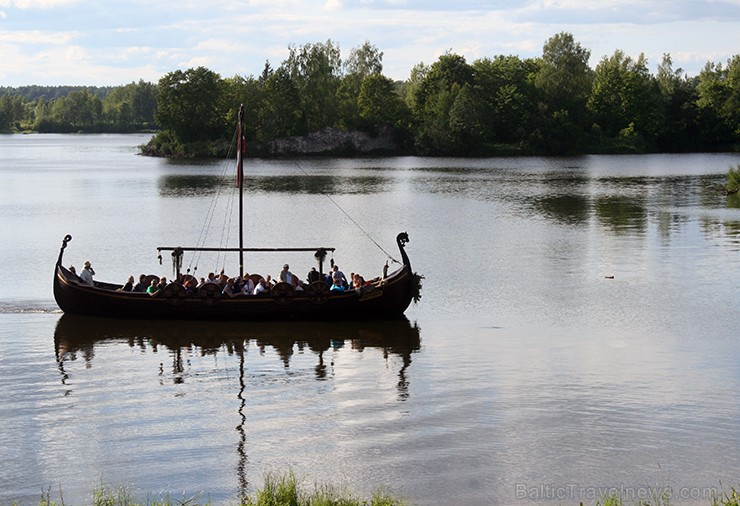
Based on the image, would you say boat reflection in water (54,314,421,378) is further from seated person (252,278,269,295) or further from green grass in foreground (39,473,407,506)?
green grass in foreground (39,473,407,506)

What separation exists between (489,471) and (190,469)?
590 cm

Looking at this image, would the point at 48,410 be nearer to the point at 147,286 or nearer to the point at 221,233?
the point at 147,286

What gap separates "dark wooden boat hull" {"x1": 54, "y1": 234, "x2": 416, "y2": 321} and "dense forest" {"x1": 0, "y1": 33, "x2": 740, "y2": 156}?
322 feet

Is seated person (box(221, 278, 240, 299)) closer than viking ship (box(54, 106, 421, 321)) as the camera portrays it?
No

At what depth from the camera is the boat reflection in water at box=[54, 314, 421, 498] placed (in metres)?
29.1

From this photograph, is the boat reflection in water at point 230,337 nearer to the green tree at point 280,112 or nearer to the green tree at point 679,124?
the green tree at point 280,112

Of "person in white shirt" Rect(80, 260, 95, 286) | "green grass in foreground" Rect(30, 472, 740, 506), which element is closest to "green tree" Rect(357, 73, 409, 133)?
"person in white shirt" Rect(80, 260, 95, 286)

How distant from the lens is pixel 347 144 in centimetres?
13788

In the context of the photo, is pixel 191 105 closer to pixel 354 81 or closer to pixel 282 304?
pixel 354 81

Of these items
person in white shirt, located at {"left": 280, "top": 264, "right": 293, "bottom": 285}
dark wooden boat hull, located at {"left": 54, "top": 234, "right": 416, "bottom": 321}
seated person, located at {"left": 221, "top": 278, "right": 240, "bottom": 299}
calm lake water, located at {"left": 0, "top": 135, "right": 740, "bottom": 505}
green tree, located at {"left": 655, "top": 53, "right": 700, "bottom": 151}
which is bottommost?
calm lake water, located at {"left": 0, "top": 135, "right": 740, "bottom": 505}

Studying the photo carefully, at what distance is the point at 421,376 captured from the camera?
26141mm

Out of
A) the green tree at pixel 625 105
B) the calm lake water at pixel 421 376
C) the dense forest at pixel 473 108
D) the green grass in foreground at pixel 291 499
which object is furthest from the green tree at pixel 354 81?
the green grass in foreground at pixel 291 499

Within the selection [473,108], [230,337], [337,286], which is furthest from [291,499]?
[473,108]

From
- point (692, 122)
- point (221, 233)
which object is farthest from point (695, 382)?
point (692, 122)
